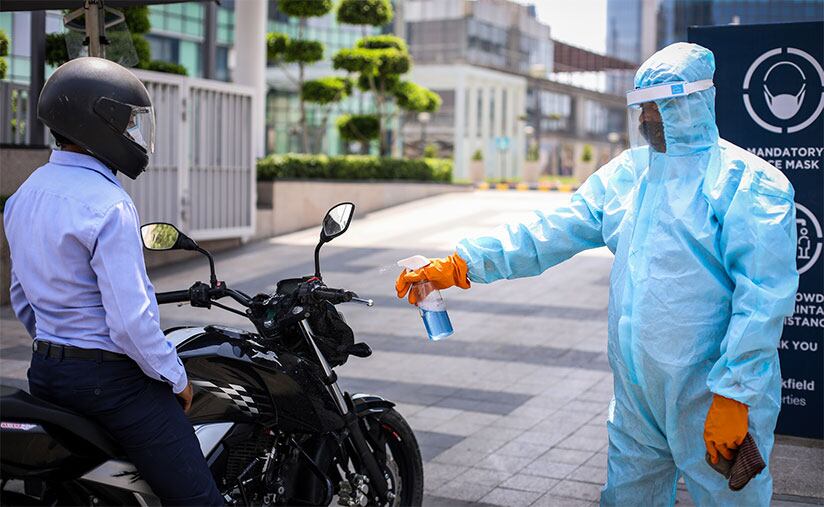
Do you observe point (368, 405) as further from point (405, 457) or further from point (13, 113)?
point (13, 113)

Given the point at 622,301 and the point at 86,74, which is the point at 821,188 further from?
the point at 86,74

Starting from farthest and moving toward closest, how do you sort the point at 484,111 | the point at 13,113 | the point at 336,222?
1. the point at 484,111
2. the point at 13,113
3. the point at 336,222

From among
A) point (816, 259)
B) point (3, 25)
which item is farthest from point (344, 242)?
point (816, 259)

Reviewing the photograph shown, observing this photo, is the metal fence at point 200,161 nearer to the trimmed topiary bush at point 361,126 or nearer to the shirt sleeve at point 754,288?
the trimmed topiary bush at point 361,126

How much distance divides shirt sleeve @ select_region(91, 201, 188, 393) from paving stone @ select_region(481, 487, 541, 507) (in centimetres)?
252

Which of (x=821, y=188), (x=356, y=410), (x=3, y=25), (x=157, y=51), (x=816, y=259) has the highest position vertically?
(x=157, y=51)

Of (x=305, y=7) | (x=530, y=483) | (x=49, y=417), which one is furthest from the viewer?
(x=305, y=7)

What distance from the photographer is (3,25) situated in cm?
1120

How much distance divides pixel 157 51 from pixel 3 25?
28.5 meters

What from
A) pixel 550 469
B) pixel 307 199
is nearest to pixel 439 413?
pixel 550 469

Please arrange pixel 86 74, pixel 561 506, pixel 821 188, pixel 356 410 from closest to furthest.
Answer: pixel 86 74
pixel 356 410
pixel 561 506
pixel 821 188

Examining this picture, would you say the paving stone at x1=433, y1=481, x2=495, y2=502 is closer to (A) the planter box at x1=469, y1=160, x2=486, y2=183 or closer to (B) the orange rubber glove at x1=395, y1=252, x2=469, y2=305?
(B) the orange rubber glove at x1=395, y1=252, x2=469, y2=305

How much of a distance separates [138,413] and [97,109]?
2.67 feet

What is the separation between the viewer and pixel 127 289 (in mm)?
2758
